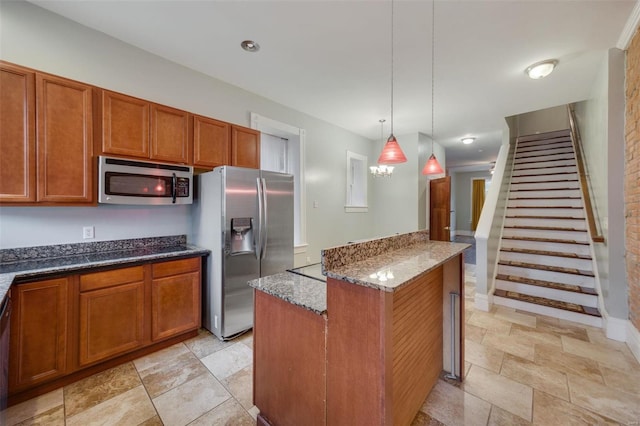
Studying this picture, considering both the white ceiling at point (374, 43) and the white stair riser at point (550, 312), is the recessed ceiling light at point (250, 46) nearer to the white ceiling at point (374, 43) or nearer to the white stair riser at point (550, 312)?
the white ceiling at point (374, 43)

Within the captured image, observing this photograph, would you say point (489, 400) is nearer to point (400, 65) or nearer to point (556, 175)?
point (400, 65)

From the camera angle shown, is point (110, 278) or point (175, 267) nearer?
point (110, 278)

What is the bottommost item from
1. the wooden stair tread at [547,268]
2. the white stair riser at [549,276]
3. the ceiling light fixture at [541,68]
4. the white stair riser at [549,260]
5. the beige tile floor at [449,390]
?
the beige tile floor at [449,390]

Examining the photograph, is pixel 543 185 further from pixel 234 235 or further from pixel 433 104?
pixel 234 235

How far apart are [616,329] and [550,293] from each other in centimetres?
Answer: 74

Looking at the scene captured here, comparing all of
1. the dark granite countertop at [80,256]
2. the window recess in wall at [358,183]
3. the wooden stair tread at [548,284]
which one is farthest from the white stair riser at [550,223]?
the dark granite countertop at [80,256]

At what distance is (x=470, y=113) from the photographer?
4.32 m

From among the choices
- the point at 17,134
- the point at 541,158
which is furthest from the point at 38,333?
the point at 541,158

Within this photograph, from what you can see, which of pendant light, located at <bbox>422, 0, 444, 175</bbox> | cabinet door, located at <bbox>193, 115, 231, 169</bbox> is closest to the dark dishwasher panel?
cabinet door, located at <bbox>193, 115, 231, 169</bbox>

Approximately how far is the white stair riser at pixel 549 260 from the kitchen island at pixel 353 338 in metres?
2.82

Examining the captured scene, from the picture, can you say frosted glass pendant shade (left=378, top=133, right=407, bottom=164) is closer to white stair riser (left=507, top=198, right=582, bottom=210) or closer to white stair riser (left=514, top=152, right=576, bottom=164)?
white stair riser (left=507, top=198, right=582, bottom=210)

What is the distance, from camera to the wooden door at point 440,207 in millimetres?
5574

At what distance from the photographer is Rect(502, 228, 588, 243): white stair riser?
A: 376 centimetres

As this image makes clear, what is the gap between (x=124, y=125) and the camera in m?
2.23
